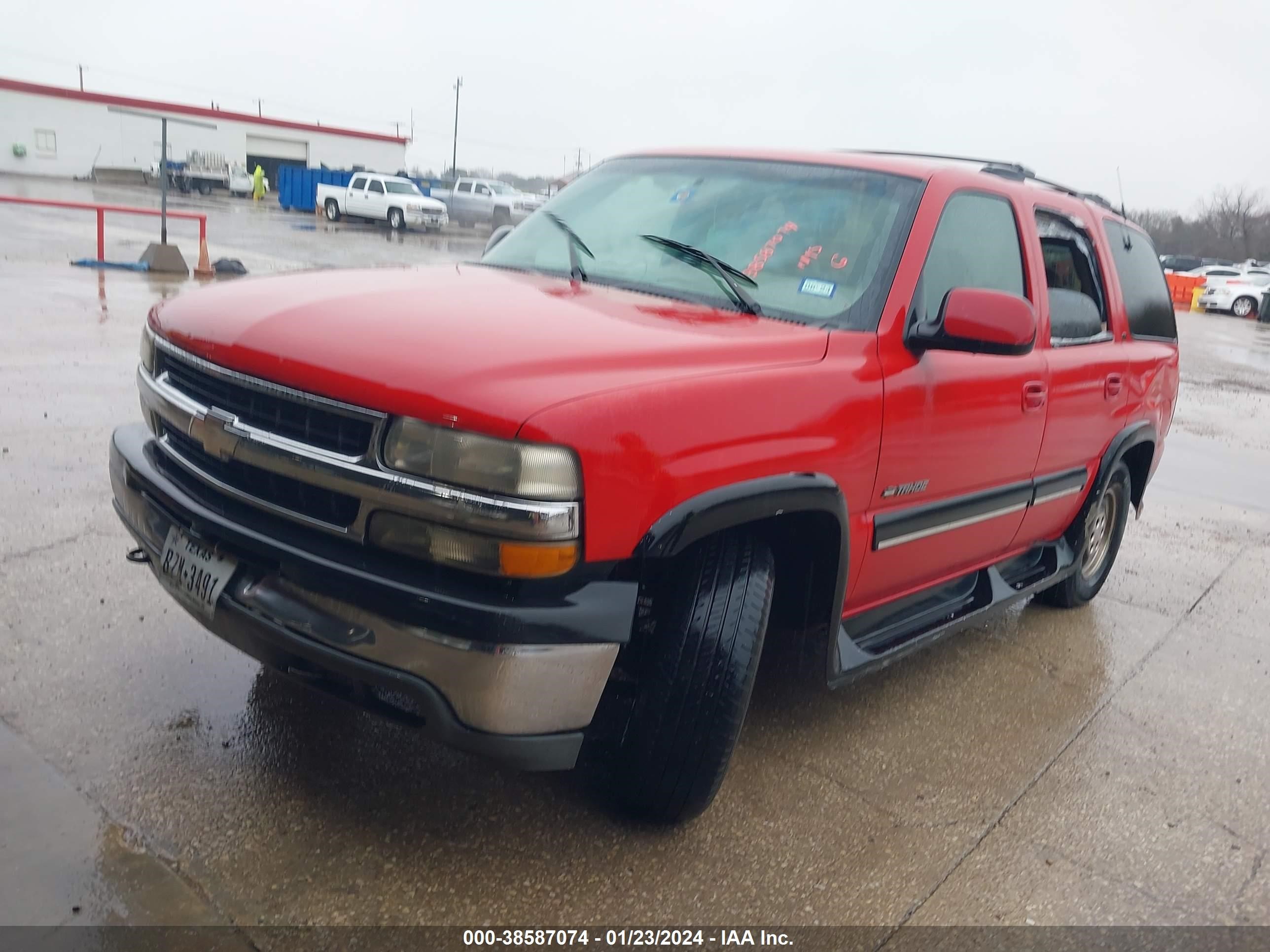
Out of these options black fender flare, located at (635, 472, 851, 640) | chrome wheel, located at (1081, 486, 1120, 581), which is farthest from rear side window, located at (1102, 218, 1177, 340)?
black fender flare, located at (635, 472, 851, 640)

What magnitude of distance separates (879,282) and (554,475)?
1.46 meters

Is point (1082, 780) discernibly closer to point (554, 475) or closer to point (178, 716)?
point (554, 475)

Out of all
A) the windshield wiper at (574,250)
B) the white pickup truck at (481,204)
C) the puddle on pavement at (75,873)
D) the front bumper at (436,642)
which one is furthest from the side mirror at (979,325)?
the white pickup truck at (481,204)

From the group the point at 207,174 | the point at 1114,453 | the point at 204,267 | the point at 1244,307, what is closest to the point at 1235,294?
the point at 1244,307

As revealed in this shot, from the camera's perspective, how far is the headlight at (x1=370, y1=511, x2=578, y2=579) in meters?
2.27

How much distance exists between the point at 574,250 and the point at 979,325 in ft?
4.55

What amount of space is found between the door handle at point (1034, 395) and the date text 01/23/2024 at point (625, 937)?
82.4 inches

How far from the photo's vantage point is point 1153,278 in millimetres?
5184

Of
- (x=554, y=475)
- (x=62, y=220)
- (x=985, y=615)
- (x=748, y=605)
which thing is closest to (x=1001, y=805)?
(x=985, y=615)

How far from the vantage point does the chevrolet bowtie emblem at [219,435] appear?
8.52ft

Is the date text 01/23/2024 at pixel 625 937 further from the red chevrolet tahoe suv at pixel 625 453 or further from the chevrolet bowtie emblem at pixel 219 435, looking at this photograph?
the chevrolet bowtie emblem at pixel 219 435

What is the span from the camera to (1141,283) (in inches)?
196

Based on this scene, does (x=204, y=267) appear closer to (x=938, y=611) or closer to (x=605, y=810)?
(x=938, y=611)

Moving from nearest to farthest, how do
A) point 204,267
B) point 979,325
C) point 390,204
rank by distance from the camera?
point 979,325 → point 204,267 → point 390,204
